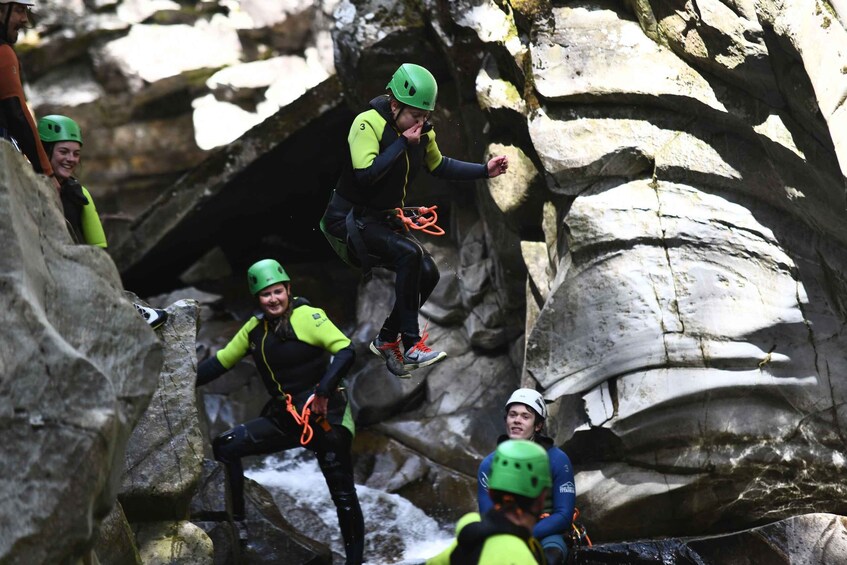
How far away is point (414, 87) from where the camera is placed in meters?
5.53

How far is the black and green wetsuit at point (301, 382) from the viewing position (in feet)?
21.3

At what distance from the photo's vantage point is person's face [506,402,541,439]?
18.4 feet

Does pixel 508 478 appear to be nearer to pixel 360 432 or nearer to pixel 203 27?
pixel 360 432

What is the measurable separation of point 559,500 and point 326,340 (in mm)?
1786

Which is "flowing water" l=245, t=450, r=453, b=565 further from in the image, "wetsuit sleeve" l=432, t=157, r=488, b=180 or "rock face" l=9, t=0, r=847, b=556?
"wetsuit sleeve" l=432, t=157, r=488, b=180

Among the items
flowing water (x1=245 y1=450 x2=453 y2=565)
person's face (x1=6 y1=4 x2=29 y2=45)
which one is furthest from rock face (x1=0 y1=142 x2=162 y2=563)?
flowing water (x1=245 y1=450 x2=453 y2=565)

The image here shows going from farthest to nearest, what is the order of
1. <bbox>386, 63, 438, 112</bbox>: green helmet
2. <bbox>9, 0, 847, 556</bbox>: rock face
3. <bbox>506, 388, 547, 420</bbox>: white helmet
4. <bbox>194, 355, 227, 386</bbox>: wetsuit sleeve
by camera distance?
<bbox>194, 355, 227, 386</bbox>: wetsuit sleeve → <bbox>9, 0, 847, 556</bbox>: rock face → <bbox>506, 388, 547, 420</bbox>: white helmet → <bbox>386, 63, 438, 112</bbox>: green helmet

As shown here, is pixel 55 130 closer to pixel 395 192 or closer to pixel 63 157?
pixel 63 157

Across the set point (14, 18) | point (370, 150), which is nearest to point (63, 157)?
point (14, 18)

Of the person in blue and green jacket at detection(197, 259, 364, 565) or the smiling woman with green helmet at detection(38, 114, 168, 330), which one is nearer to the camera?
the smiling woman with green helmet at detection(38, 114, 168, 330)

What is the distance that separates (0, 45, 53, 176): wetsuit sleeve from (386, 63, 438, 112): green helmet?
6.11 feet

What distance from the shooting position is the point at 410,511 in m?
8.80

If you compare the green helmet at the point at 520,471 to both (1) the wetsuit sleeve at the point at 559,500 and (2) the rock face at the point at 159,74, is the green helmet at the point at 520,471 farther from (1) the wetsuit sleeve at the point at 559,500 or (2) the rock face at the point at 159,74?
(2) the rock face at the point at 159,74

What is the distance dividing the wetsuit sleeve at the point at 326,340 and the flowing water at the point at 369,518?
6.22 feet
